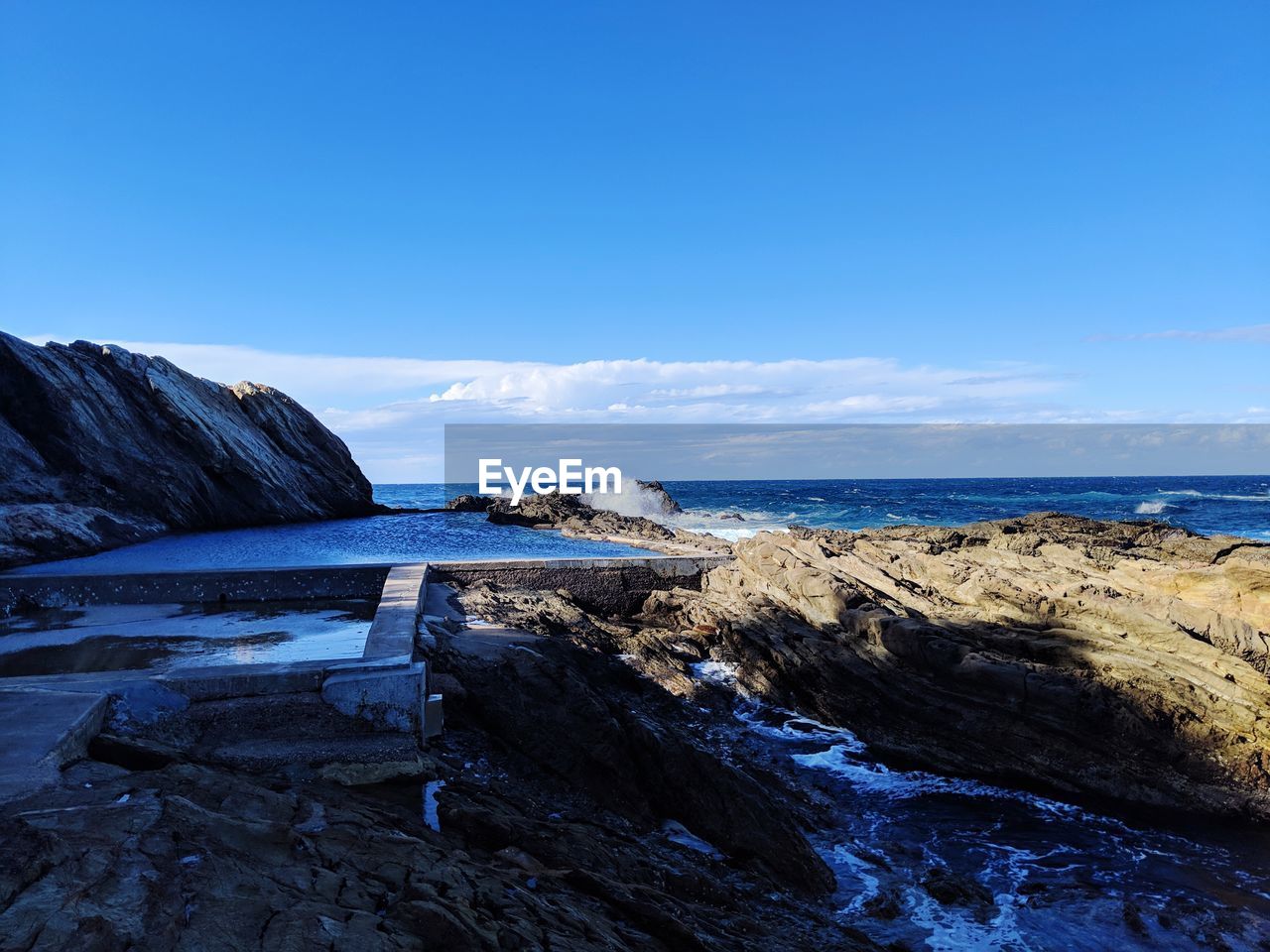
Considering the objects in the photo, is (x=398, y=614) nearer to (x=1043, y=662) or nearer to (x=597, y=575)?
(x=597, y=575)

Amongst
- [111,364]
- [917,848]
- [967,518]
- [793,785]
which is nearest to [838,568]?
[793,785]

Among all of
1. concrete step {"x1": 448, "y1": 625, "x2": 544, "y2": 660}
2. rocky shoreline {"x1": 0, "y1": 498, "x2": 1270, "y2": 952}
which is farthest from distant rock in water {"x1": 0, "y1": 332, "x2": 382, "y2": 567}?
rocky shoreline {"x1": 0, "y1": 498, "x2": 1270, "y2": 952}

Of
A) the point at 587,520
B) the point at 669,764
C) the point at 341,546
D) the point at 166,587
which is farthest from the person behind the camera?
the point at 587,520

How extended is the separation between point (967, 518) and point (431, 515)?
27.8 m

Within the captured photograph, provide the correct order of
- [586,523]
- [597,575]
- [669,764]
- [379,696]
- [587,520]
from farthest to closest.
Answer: [587,520]
[586,523]
[597,575]
[669,764]
[379,696]

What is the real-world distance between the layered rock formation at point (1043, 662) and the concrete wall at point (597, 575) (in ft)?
5.41

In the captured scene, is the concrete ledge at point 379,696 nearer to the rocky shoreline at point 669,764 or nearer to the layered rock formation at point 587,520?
the rocky shoreline at point 669,764

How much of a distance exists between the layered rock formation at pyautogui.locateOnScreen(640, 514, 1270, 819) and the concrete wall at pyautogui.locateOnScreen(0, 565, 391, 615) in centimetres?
533

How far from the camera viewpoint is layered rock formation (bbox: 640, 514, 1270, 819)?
7.51 m

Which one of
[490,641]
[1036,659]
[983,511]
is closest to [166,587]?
[490,641]

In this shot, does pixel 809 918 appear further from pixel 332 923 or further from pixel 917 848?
pixel 332 923

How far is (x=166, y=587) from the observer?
1123 cm

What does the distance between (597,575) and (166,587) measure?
6.49 metres

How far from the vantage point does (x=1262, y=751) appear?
7297 millimetres
